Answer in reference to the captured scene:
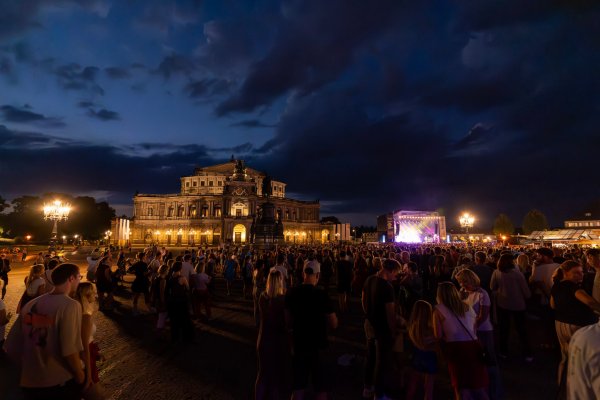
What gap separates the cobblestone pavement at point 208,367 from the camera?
5445 millimetres

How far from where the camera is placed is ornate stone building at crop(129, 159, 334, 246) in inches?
3009

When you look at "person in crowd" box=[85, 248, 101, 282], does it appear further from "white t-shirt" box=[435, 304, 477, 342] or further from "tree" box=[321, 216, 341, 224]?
"tree" box=[321, 216, 341, 224]

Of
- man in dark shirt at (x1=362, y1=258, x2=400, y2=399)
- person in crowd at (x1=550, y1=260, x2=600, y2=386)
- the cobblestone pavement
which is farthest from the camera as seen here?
the cobblestone pavement

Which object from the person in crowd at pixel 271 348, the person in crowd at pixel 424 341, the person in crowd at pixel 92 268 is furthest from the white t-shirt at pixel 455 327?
the person in crowd at pixel 92 268

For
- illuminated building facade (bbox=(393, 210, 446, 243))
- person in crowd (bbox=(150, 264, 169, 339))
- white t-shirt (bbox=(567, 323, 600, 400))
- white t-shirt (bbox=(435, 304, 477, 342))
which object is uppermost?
illuminated building facade (bbox=(393, 210, 446, 243))

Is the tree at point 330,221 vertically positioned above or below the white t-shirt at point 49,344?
above

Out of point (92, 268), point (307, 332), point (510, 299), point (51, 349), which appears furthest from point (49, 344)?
point (92, 268)

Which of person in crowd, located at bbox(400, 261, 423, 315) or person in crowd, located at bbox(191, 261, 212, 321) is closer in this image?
person in crowd, located at bbox(400, 261, 423, 315)

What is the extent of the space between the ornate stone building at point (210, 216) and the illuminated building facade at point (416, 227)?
3064 centimetres

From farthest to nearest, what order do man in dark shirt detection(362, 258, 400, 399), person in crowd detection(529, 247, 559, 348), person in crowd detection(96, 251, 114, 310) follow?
person in crowd detection(96, 251, 114, 310), person in crowd detection(529, 247, 559, 348), man in dark shirt detection(362, 258, 400, 399)

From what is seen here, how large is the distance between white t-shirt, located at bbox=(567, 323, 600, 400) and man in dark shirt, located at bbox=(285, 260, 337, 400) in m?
2.55

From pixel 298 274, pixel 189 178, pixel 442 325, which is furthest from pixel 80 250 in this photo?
pixel 189 178

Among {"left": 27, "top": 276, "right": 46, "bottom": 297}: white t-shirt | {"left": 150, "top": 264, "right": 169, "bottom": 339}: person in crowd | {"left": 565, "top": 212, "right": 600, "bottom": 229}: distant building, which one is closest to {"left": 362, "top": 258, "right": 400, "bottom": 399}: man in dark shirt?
{"left": 150, "top": 264, "right": 169, "bottom": 339}: person in crowd

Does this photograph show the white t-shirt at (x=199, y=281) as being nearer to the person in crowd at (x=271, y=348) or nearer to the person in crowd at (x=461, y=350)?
the person in crowd at (x=271, y=348)
